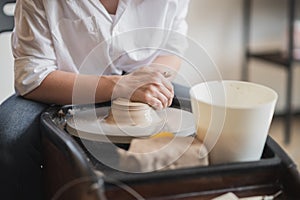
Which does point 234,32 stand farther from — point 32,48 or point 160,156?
point 160,156

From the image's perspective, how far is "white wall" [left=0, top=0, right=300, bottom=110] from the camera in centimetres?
217

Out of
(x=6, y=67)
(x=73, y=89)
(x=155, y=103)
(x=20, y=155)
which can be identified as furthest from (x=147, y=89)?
(x=6, y=67)

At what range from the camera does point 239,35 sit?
7.41 ft

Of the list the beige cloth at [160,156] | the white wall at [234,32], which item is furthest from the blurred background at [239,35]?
the beige cloth at [160,156]

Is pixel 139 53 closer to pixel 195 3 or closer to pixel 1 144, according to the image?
pixel 1 144

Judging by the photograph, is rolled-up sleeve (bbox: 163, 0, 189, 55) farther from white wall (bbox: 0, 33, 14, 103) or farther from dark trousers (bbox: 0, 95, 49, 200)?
white wall (bbox: 0, 33, 14, 103)

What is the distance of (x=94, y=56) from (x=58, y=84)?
0.40 feet

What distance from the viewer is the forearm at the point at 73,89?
3.46 feet

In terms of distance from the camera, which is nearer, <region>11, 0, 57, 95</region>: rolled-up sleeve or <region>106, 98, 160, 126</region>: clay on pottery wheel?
<region>106, 98, 160, 126</region>: clay on pottery wheel

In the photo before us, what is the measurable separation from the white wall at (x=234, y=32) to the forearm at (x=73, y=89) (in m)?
1.14

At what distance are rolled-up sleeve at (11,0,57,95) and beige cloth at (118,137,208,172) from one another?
36 centimetres

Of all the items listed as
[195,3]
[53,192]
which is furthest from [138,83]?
[195,3]

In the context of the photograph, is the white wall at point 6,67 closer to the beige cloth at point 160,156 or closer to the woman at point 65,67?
the woman at point 65,67

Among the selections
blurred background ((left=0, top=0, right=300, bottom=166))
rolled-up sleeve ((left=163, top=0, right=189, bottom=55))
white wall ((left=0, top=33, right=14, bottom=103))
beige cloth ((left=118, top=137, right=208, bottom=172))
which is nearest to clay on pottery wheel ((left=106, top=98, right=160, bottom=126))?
beige cloth ((left=118, top=137, right=208, bottom=172))
